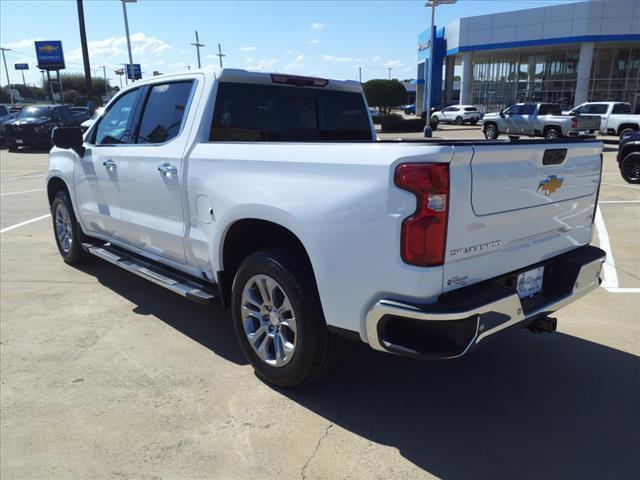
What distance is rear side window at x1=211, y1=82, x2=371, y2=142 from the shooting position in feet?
12.7

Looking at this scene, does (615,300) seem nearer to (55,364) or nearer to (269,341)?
(269,341)

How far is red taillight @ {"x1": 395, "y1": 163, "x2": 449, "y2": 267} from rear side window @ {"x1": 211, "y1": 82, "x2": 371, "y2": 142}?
1877mm

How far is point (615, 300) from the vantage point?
15.9 ft

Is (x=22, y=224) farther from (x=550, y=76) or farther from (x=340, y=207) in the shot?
(x=550, y=76)

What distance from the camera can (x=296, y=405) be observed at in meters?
3.21

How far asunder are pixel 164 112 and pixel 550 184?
2909 mm

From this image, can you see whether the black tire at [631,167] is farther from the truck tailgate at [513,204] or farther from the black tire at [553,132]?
the black tire at [553,132]

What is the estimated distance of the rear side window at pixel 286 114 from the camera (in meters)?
3.87

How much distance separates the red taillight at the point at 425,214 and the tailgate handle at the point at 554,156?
0.81m

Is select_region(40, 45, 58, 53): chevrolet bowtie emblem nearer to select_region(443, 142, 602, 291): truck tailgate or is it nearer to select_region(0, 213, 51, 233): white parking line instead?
select_region(0, 213, 51, 233): white parking line

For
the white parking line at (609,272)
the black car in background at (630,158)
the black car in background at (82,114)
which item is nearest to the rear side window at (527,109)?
the black car in background at (630,158)

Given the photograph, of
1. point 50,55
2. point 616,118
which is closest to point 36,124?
point 616,118

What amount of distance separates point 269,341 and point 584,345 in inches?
95.1

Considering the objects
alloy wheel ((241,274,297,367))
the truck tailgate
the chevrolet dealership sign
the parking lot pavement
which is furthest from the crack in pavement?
the chevrolet dealership sign
